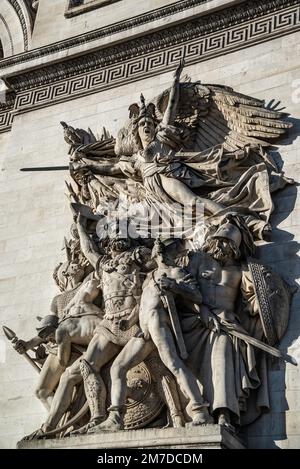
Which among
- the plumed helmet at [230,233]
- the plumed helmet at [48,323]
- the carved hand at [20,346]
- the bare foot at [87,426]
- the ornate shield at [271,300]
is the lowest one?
the bare foot at [87,426]

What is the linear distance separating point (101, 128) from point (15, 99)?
2.00 metres

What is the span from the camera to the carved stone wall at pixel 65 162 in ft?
26.1

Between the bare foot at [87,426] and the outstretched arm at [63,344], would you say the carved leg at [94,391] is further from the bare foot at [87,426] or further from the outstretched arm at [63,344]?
the outstretched arm at [63,344]

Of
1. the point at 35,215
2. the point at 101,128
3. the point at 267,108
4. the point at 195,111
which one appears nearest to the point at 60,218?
the point at 35,215

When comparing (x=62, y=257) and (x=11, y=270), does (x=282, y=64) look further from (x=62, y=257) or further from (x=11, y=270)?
(x=11, y=270)

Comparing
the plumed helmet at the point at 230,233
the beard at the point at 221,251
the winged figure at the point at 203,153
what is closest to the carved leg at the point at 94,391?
the beard at the point at 221,251

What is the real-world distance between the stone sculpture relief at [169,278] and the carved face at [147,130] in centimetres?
1

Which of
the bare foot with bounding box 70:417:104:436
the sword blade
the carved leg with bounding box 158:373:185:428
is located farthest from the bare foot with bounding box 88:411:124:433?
the sword blade

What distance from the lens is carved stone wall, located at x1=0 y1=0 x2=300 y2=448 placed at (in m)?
7.95

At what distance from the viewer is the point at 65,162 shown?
1011 cm

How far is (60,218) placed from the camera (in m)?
9.67

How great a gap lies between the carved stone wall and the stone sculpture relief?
206 mm

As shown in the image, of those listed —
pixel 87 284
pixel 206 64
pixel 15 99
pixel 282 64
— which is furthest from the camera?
pixel 15 99

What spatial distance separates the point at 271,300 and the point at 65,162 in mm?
3879
